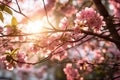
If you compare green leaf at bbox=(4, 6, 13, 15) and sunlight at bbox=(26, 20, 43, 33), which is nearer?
green leaf at bbox=(4, 6, 13, 15)

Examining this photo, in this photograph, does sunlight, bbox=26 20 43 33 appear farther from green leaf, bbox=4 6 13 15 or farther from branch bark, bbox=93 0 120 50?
branch bark, bbox=93 0 120 50

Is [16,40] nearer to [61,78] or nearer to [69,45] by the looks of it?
[69,45]

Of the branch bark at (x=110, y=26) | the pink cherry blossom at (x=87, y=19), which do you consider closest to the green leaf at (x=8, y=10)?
the pink cherry blossom at (x=87, y=19)

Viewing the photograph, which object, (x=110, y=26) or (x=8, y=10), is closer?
(x=8, y=10)

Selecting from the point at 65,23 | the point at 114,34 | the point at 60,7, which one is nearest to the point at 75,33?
the point at 65,23

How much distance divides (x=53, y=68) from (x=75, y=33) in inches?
529

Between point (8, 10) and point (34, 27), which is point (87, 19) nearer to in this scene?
point (34, 27)

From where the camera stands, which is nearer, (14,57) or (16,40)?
(14,57)

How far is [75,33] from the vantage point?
11.2 ft

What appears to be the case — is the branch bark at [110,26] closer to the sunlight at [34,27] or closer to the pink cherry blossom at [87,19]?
the pink cherry blossom at [87,19]

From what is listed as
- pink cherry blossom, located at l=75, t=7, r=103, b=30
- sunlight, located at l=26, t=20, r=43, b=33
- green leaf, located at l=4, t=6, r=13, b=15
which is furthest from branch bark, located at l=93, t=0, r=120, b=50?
green leaf, located at l=4, t=6, r=13, b=15

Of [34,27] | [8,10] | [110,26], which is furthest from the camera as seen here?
[110,26]

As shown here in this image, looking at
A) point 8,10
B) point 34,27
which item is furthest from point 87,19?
point 8,10

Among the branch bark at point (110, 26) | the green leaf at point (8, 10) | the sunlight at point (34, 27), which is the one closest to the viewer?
the green leaf at point (8, 10)
